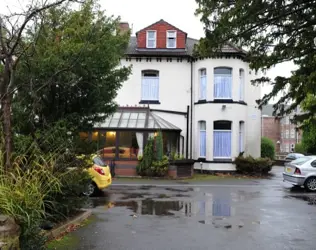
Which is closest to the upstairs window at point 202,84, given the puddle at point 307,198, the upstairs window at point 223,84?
the upstairs window at point 223,84

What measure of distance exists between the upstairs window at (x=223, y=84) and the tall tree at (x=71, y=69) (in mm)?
15687

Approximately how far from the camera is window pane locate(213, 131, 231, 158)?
26.3m

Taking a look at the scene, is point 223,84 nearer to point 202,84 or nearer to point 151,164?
point 202,84

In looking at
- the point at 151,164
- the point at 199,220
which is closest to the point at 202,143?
the point at 151,164

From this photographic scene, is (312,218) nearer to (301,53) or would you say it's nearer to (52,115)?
(301,53)

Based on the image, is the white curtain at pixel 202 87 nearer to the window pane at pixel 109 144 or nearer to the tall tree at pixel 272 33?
the window pane at pixel 109 144

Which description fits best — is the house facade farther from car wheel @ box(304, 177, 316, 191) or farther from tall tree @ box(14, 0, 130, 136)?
tall tree @ box(14, 0, 130, 136)

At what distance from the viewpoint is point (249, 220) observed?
10656 mm

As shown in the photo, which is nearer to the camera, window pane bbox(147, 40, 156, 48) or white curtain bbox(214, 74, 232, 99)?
white curtain bbox(214, 74, 232, 99)

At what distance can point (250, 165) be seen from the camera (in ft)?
82.9

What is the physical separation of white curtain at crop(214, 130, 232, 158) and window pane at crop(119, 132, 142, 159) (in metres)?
5.39

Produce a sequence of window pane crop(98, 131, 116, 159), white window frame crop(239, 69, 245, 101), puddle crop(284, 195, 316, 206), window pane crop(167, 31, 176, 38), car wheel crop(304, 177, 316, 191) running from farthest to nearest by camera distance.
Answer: window pane crop(167, 31, 176, 38)
white window frame crop(239, 69, 245, 101)
window pane crop(98, 131, 116, 159)
car wheel crop(304, 177, 316, 191)
puddle crop(284, 195, 316, 206)

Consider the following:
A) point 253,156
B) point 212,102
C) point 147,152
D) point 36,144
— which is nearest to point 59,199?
point 36,144

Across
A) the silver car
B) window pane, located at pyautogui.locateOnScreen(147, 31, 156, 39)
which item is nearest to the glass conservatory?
window pane, located at pyautogui.locateOnScreen(147, 31, 156, 39)
